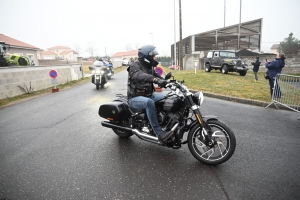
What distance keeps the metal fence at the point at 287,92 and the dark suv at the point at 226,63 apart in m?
8.84

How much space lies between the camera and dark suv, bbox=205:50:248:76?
48.8ft

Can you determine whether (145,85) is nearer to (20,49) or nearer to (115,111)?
(115,111)

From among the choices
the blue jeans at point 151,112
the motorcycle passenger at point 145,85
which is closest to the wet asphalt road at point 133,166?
the blue jeans at point 151,112

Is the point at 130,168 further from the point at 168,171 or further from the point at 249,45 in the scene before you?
the point at 249,45

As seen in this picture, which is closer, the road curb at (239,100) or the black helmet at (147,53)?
the black helmet at (147,53)

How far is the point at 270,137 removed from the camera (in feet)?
13.4

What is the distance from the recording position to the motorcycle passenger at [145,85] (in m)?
3.16

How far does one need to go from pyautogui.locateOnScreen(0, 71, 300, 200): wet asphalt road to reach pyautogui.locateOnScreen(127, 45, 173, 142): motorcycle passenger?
66 cm

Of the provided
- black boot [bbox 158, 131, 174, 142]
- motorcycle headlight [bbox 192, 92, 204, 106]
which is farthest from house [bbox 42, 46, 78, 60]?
motorcycle headlight [bbox 192, 92, 204, 106]

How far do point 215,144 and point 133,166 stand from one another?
144cm

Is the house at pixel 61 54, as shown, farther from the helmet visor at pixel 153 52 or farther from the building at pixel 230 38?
the helmet visor at pixel 153 52

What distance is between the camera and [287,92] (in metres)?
6.07

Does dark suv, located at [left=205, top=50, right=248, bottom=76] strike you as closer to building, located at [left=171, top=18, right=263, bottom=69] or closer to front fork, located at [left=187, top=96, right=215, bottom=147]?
building, located at [left=171, top=18, right=263, bottom=69]

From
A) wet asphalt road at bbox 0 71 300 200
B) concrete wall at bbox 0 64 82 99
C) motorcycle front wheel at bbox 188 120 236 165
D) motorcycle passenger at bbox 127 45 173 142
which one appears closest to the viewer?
wet asphalt road at bbox 0 71 300 200
